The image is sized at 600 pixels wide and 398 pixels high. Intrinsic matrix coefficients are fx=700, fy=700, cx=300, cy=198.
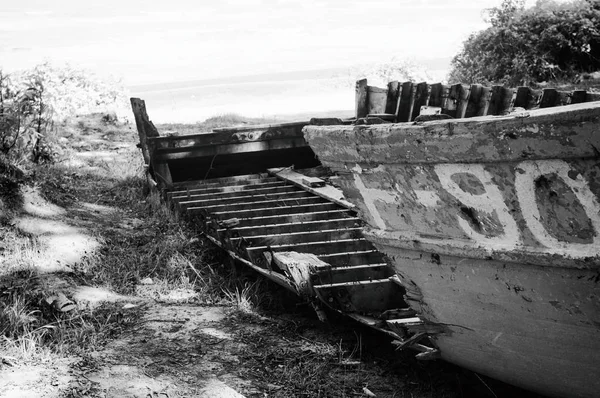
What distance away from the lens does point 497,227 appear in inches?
103

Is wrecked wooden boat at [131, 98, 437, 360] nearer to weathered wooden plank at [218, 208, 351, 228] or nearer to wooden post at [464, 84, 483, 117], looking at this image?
weathered wooden plank at [218, 208, 351, 228]

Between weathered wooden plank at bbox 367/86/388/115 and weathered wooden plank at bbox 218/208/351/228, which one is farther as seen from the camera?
weathered wooden plank at bbox 367/86/388/115

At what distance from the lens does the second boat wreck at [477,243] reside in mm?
2348

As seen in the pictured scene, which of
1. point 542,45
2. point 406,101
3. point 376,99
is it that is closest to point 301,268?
point 406,101

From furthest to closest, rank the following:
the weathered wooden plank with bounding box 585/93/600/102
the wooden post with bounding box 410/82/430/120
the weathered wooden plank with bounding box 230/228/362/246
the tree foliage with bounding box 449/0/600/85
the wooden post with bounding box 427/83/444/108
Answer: the tree foliage with bounding box 449/0/600/85 < the wooden post with bounding box 410/82/430/120 < the wooden post with bounding box 427/83/444/108 < the weathered wooden plank with bounding box 230/228/362/246 < the weathered wooden plank with bounding box 585/93/600/102

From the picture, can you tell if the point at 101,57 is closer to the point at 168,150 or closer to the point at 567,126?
the point at 168,150

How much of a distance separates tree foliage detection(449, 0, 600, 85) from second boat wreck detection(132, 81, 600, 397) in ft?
30.1

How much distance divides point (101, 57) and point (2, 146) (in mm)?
34253

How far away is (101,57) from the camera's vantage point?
1505 inches

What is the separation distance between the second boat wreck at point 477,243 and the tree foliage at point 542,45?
9172mm

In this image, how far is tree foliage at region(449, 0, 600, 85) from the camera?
1266 cm

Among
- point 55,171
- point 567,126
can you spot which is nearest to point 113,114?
point 55,171

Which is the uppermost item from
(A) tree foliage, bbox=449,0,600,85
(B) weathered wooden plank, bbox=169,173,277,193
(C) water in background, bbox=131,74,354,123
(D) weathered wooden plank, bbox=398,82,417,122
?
(A) tree foliage, bbox=449,0,600,85

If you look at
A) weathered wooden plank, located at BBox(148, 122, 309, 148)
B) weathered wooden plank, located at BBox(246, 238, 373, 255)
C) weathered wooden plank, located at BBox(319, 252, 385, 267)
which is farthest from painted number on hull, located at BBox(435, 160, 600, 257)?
weathered wooden plank, located at BBox(148, 122, 309, 148)
